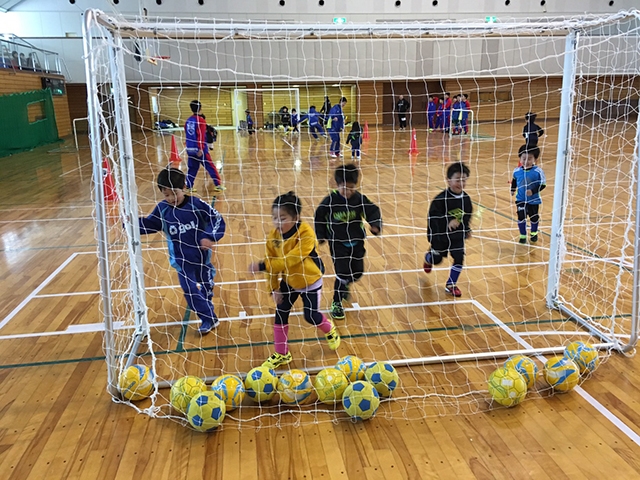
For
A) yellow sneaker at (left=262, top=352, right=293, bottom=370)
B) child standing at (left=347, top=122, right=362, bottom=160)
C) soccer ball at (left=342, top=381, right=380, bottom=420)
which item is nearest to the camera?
soccer ball at (left=342, top=381, right=380, bottom=420)

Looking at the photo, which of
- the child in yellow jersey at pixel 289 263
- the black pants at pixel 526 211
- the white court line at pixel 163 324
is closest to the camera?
the child in yellow jersey at pixel 289 263

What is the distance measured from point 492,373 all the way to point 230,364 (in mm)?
1809

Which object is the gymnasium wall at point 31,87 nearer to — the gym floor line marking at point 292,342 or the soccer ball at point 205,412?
the gym floor line marking at point 292,342

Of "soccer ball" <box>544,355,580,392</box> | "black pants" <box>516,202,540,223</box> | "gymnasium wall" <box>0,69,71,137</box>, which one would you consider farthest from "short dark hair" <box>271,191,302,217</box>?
"gymnasium wall" <box>0,69,71,137</box>

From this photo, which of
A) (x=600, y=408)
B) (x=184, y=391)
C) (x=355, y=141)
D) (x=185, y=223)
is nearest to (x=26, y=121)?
(x=355, y=141)

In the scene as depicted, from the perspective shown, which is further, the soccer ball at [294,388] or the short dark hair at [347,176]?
the short dark hair at [347,176]

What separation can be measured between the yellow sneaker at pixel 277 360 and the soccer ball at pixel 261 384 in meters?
0.27

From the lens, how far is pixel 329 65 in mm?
23453

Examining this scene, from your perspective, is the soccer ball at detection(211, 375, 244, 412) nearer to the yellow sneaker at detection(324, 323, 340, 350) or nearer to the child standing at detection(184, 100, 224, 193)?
the yellow sneaker at detection(324, 323, 340, 350)

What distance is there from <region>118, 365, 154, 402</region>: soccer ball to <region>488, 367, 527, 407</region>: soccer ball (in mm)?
2178

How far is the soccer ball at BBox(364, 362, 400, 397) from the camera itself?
3113mm

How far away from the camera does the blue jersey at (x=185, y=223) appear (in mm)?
3750

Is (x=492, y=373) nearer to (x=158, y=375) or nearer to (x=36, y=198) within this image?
(x=158, y=375)

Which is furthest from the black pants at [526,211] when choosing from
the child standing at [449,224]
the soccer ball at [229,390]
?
the soccer ball at [229,390]
